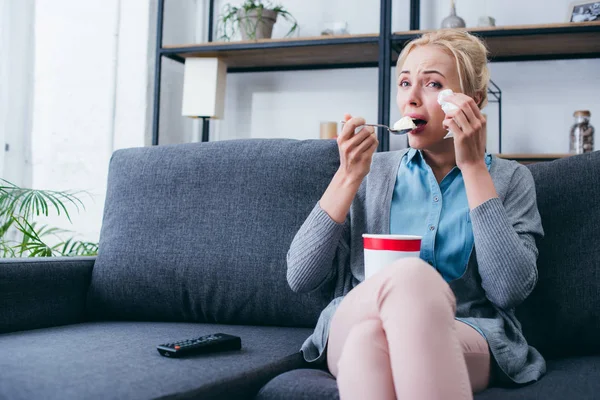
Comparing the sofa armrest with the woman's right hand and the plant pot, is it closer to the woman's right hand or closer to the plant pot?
the woman's right hand

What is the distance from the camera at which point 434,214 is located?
131 cm

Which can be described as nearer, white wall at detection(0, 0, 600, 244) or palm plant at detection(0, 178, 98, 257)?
palm plant at detection(0, 178, 98, 257)

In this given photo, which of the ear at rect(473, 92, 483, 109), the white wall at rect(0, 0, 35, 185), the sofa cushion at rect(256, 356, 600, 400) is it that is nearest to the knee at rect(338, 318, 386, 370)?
the sofa cushion at rect(256, 356, 600, 400)

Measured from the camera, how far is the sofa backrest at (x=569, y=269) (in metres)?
1.33

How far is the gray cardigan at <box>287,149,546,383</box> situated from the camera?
46.2 inches

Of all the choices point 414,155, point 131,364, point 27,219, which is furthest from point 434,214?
point 27,219

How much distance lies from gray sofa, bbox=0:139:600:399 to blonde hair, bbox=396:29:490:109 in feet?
0.88

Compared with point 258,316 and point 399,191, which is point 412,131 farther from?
point 258,316

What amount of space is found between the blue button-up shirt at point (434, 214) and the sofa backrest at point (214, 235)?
8.9 inches

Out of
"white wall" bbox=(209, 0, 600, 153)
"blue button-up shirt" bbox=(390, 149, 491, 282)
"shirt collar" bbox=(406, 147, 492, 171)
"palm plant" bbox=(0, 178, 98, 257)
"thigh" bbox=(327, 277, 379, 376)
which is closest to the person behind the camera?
"thigh" bbox=(327, 277, 379, 376)

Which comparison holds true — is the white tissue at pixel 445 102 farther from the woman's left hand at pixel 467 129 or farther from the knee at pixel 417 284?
the knee at pixel 417 284

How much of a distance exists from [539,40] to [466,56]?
1.47m

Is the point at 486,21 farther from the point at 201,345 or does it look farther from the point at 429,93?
the point at 201,345

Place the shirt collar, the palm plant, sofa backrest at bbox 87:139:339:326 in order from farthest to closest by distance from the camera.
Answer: the palm plant
sofa backrest at bbox 87:139:339:326
the shirt collar
